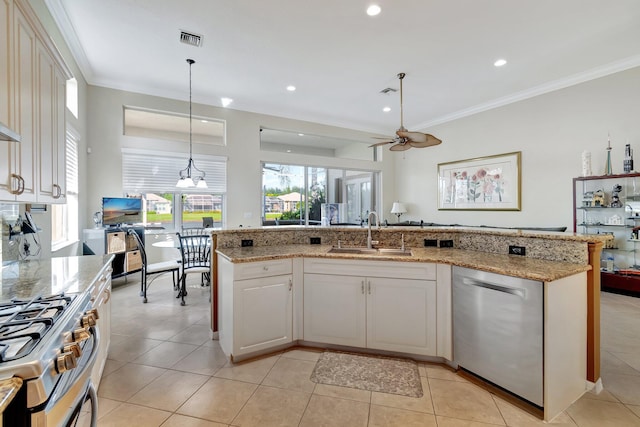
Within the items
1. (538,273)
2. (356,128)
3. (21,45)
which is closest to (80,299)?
(21,45)

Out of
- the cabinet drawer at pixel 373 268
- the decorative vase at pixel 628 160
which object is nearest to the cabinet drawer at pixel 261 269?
the cabinet drawer at pixel 373 268

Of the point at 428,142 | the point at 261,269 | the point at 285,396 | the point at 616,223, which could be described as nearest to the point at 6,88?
the point at 261,269

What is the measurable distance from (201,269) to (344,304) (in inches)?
91.1

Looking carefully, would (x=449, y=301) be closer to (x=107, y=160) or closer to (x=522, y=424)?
(x=522, y=424)

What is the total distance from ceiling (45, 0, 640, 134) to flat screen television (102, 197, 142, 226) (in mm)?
1855

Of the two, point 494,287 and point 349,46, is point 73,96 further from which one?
point 494,287

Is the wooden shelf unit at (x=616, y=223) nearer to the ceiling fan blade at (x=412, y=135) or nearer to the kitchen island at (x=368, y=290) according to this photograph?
the ceiling fan blade at (x=412, y=135)

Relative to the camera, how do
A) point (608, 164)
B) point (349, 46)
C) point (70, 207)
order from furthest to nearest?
point (608, 164) → point (70, 207) → point (349, 46)

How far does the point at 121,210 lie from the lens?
14.8 ft

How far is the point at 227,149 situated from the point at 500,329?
512cm

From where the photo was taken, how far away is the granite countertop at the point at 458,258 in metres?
1.75

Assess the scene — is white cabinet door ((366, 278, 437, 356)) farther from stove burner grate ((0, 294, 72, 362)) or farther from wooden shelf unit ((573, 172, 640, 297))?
wooden shelf unit ((573, 172, 640, 297))

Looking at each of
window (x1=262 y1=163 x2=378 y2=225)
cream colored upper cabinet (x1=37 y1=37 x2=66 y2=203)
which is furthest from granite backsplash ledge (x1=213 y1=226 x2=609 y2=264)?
window (x1=262 y1=163 x2=378 y2=225)

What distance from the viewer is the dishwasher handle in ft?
5.71
